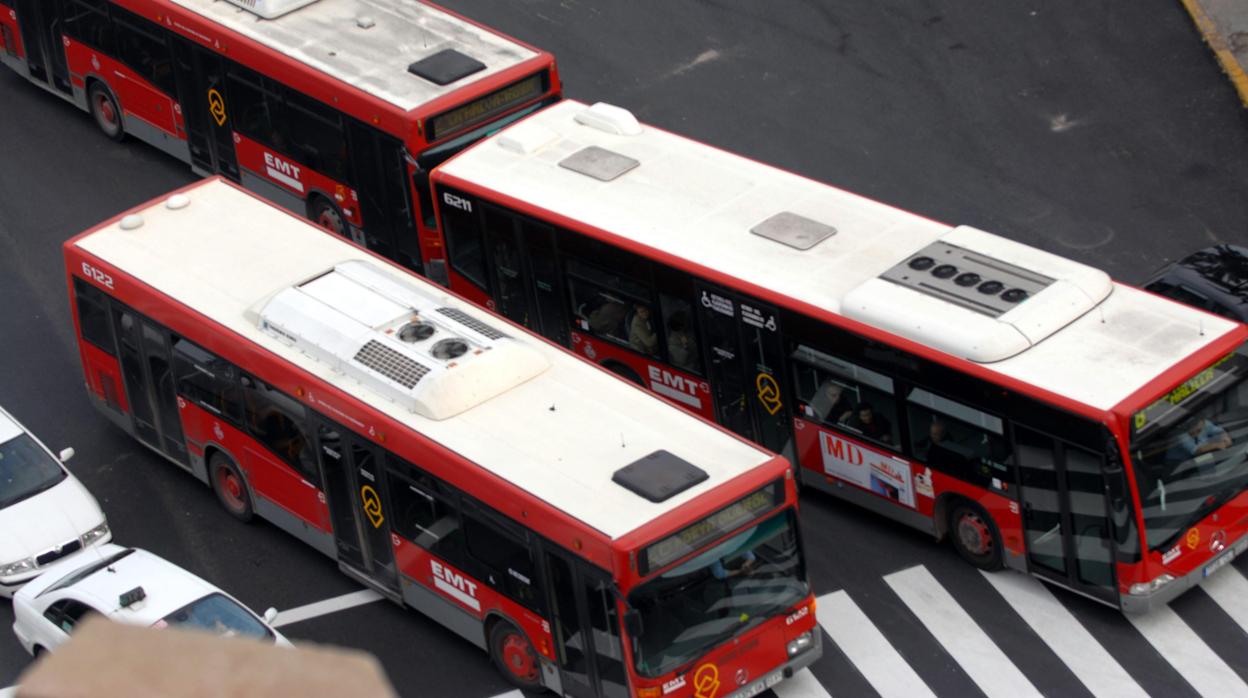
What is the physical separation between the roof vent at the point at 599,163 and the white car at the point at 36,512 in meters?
6.88

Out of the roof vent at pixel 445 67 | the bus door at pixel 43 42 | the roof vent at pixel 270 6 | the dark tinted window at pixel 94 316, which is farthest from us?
the bus door at pixel 43 42

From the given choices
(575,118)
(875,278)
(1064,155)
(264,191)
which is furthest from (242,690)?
(1064,155)

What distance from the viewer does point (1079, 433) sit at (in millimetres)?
16500

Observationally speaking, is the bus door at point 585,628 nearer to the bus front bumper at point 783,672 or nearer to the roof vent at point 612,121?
the bus front bumper at point 783,672

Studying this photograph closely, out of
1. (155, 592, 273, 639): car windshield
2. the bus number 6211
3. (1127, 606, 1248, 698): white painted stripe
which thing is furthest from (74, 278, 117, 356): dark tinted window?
(1127, 606, 1248, 698): white painted stripe

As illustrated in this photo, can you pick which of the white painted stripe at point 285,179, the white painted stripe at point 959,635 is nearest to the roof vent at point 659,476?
the white painted stripe at point 959,635

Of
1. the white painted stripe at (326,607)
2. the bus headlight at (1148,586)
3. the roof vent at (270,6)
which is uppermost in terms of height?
the roof vent at (270,6)

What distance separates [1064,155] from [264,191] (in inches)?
485

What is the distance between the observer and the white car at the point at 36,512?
1883cm

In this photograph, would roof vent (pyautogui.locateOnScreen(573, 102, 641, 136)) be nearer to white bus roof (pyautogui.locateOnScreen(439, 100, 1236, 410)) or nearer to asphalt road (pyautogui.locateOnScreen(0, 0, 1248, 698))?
white bus roof (pyautogui.locateOnScreen(439, 100, 1236, 410))

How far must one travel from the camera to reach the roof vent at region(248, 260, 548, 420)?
17109 millimetres

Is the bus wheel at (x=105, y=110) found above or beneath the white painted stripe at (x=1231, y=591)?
above

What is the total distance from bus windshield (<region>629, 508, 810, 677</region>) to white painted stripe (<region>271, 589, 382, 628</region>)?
4640 millimetres

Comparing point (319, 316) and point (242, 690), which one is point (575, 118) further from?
point (242, 690)
